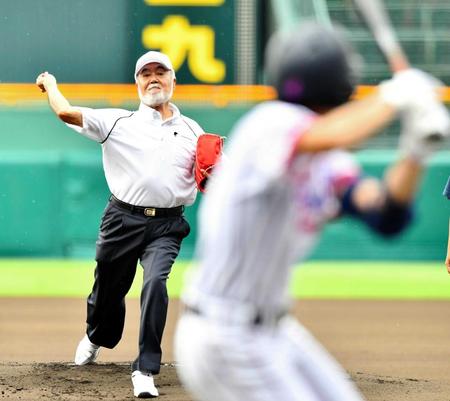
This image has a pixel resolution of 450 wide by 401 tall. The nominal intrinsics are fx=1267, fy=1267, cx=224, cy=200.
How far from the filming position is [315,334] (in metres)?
A: 9.01

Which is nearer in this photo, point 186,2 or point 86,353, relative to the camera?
point 86,353

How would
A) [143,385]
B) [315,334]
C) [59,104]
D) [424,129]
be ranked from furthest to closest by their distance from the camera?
[315,334]
[59,104]
[143,385]
[424,129]

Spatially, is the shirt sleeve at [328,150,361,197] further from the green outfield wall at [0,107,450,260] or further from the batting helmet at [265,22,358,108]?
the green outfield wall at [0,107,450,260]

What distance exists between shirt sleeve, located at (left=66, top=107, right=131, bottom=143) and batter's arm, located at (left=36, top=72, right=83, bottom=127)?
34 mm

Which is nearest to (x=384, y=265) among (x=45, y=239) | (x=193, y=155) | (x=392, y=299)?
(x=392, y=299)

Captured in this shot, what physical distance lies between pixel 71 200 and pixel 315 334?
398 cm

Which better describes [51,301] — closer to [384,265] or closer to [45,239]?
[45,239]

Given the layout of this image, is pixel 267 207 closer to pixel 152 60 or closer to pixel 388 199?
pixel 388 199

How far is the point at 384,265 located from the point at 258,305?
9166 mm

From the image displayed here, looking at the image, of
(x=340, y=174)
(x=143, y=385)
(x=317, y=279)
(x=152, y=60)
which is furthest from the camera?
(x=317, y=279)

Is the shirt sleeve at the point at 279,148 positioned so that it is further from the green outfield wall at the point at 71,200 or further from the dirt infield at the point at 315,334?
the green outfield wall at the point at 71,200

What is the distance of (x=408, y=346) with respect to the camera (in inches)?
336

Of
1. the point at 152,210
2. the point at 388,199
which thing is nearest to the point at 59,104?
the point at 152,210

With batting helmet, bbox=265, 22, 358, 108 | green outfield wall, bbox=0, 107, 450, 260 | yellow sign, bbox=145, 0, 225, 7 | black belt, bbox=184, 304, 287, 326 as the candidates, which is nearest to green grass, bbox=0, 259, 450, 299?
green outfield wall, bbox=0, 107, 450, 260
